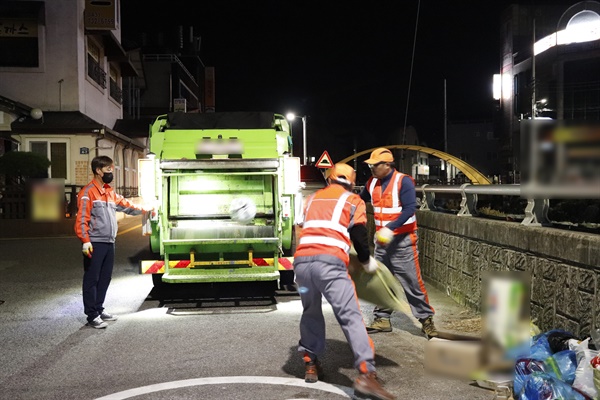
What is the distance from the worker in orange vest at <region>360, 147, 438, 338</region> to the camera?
252 inches

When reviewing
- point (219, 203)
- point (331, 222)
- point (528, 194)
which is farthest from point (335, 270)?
point (219, 203)

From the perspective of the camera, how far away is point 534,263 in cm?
564

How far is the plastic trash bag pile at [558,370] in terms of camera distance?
12.6ft

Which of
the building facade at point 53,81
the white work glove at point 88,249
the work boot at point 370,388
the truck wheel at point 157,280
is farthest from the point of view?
the building facade at point 53,81

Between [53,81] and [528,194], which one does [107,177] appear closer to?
[528,194]

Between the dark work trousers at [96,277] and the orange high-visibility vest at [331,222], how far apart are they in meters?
3.11

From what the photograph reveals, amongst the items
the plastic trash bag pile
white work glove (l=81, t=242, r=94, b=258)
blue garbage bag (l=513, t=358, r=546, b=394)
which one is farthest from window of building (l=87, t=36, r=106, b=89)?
blue garbage bag (l=513, t=358, r=546, b=394)

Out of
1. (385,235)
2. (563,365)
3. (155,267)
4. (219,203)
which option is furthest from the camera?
(219,203)

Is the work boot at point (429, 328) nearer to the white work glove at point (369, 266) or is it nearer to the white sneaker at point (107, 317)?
the white work glove at point (369, 266)

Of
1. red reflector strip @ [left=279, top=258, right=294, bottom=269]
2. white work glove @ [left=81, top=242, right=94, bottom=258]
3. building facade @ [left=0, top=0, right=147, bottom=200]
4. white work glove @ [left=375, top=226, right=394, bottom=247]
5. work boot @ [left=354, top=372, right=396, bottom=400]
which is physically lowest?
work boot @ [left=354, top=372, right=396, bottom=400]

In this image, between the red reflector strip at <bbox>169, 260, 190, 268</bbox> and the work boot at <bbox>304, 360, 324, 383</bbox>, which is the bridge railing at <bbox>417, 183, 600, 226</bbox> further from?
the red reflector strip at <bbox>169, 260, 190, 268</bbox>

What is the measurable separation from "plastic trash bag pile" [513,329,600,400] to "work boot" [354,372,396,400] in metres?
0.87

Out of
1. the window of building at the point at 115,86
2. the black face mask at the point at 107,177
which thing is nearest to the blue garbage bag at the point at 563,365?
the black face mask at the point at 107,177

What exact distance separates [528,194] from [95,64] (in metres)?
27.0
